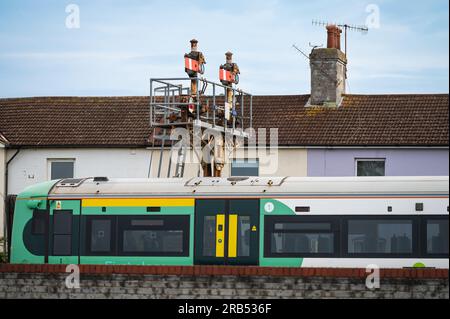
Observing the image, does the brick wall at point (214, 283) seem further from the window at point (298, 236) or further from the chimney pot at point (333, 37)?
the chimney pot at point (333, 37)

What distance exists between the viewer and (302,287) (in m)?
26.9

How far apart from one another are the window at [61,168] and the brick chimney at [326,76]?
9846 mm

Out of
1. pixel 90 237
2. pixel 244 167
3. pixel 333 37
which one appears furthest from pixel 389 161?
pixel 90 237

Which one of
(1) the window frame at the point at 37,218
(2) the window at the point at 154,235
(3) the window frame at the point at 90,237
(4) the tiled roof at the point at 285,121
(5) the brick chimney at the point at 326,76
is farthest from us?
(5) the brick chimney at the point at 326,76

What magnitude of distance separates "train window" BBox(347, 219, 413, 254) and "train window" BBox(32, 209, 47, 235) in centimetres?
800

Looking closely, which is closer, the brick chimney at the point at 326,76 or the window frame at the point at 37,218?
the window frame at the point at 37,218

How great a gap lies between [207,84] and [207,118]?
134 centimetres

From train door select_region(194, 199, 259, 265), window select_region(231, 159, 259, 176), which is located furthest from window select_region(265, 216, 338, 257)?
window select_region(231, 159, 259, 176)

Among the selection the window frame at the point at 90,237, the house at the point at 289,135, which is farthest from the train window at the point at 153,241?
the house at the point at 289,135

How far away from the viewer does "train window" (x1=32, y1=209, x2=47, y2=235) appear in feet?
105

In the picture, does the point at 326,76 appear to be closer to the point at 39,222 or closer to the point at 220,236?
the point at 220,236

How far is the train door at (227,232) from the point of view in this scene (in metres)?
30.4

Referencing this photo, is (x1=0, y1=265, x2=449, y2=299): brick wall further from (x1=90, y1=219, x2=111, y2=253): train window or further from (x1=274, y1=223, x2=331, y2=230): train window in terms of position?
(x1=274, y1=223, x2=331, y2=230): train window

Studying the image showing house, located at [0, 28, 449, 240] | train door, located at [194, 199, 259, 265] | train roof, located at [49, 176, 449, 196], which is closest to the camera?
train roof, located at [49, 176, 449, 196]
